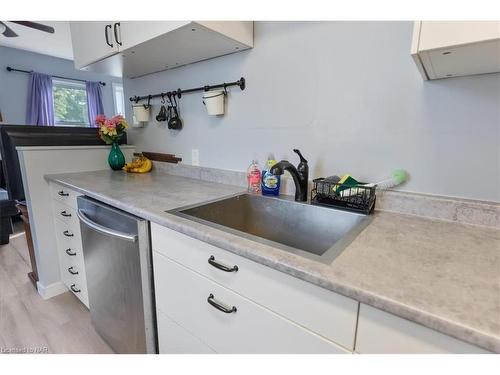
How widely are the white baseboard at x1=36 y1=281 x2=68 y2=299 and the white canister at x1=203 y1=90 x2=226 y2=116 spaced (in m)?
1.69

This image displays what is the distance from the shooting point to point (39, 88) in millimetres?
4102

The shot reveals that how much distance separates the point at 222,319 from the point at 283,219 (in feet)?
1.69

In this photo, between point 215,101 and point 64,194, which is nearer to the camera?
point 215,101

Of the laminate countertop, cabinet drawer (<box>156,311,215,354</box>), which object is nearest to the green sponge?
the laminate countertop

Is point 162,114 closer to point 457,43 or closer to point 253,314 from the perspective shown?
point 253,314

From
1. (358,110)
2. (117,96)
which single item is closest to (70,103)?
(117,96)

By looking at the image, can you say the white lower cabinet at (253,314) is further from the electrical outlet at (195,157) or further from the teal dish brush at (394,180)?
the electrical outlet at (195,157)

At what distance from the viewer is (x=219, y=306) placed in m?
0.81

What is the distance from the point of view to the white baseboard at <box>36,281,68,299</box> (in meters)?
1.82

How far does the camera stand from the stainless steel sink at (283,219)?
1.00 metres

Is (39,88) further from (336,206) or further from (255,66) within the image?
(336,206)

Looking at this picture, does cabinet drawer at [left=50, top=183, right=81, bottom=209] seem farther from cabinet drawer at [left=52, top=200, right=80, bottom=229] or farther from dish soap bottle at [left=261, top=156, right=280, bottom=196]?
dish soap bottle at [left=261, top=156, right=280, bottom=196]

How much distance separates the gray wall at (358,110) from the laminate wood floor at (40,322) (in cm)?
131

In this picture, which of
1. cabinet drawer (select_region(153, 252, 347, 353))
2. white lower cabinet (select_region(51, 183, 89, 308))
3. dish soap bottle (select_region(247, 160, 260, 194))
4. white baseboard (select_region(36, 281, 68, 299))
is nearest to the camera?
cabinet drawer (select_region(153, 252, 347, 353))
